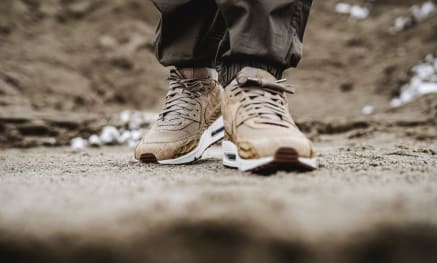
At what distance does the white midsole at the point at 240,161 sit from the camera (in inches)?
30.6

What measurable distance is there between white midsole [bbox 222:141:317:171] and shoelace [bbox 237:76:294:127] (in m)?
0.09

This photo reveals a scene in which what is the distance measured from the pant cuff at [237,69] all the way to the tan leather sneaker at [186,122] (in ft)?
0.50

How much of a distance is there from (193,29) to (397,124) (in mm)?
1618

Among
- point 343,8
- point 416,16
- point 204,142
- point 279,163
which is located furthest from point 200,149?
point 343,8

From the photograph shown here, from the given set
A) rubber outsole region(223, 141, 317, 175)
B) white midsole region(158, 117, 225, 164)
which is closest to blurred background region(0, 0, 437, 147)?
white midsole region(158, 117, 225, 164)

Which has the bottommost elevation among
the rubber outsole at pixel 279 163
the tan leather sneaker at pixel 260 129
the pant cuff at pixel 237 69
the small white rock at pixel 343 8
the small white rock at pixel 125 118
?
the rubber outsole at pixel 279 163

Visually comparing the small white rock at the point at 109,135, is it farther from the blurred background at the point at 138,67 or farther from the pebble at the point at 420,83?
the pebble at the point at 420,83

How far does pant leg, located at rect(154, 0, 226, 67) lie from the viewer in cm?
111

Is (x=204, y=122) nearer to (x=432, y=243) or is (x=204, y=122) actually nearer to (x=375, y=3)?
(x=432, y=243)

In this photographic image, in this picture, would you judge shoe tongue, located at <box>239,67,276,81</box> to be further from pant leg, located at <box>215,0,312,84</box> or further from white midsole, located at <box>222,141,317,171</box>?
white midsole, located at <box>222,141,317,171</box>

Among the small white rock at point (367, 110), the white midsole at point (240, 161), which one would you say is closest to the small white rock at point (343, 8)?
the small white rock at point (367, 110)

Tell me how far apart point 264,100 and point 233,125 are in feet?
0.32

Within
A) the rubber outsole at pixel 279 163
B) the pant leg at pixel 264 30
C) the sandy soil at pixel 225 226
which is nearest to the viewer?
the sandy soil at pixel 225 226

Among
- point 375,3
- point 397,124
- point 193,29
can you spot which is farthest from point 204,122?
point 375,3
